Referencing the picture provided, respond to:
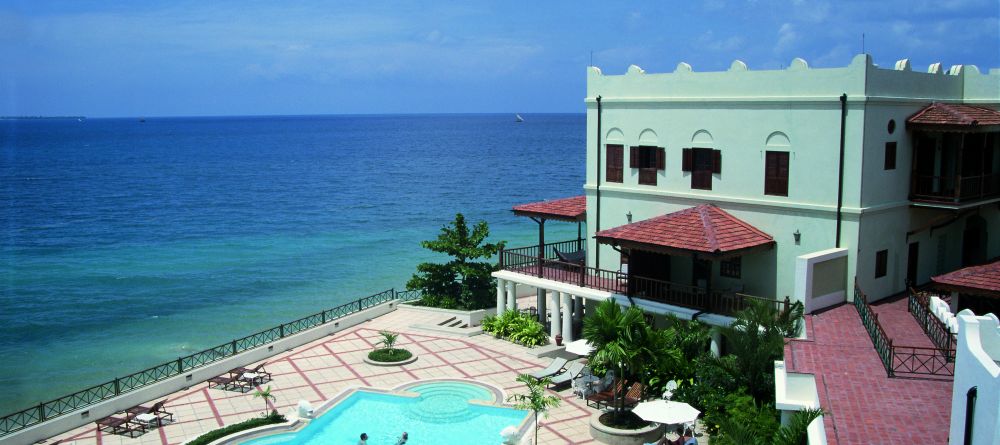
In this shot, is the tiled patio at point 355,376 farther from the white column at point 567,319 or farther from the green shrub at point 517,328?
the white column at point 567,319

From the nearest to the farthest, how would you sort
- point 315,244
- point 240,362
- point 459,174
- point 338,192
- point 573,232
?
1. point 240,362
2. point 315,244
3. point 573,232
4. point 338,192
5. point 459,174

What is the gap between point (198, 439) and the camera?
19.7 metres

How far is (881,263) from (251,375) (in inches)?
750

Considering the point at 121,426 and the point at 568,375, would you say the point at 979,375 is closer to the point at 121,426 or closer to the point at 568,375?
the point at 568,375

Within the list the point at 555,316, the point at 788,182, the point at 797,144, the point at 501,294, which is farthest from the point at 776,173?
the point at 501,294

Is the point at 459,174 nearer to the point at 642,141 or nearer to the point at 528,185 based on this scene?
the point at 528,185

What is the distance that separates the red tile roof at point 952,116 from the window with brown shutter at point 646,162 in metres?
7.43

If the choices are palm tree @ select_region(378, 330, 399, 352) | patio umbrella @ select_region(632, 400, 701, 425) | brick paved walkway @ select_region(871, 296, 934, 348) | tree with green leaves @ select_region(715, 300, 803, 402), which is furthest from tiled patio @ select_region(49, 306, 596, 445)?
brick paved walkway @ select_region(871, 296, 934, 348)

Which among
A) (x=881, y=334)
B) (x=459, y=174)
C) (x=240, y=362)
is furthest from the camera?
(x=459, y=174)

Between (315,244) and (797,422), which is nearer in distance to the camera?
(797,422)

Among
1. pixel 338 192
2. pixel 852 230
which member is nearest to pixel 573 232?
pixel 338 192

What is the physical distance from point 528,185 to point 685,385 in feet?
262

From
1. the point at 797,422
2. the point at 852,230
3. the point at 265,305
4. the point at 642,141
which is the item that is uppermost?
the point at 642,141

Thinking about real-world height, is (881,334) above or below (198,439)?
above
